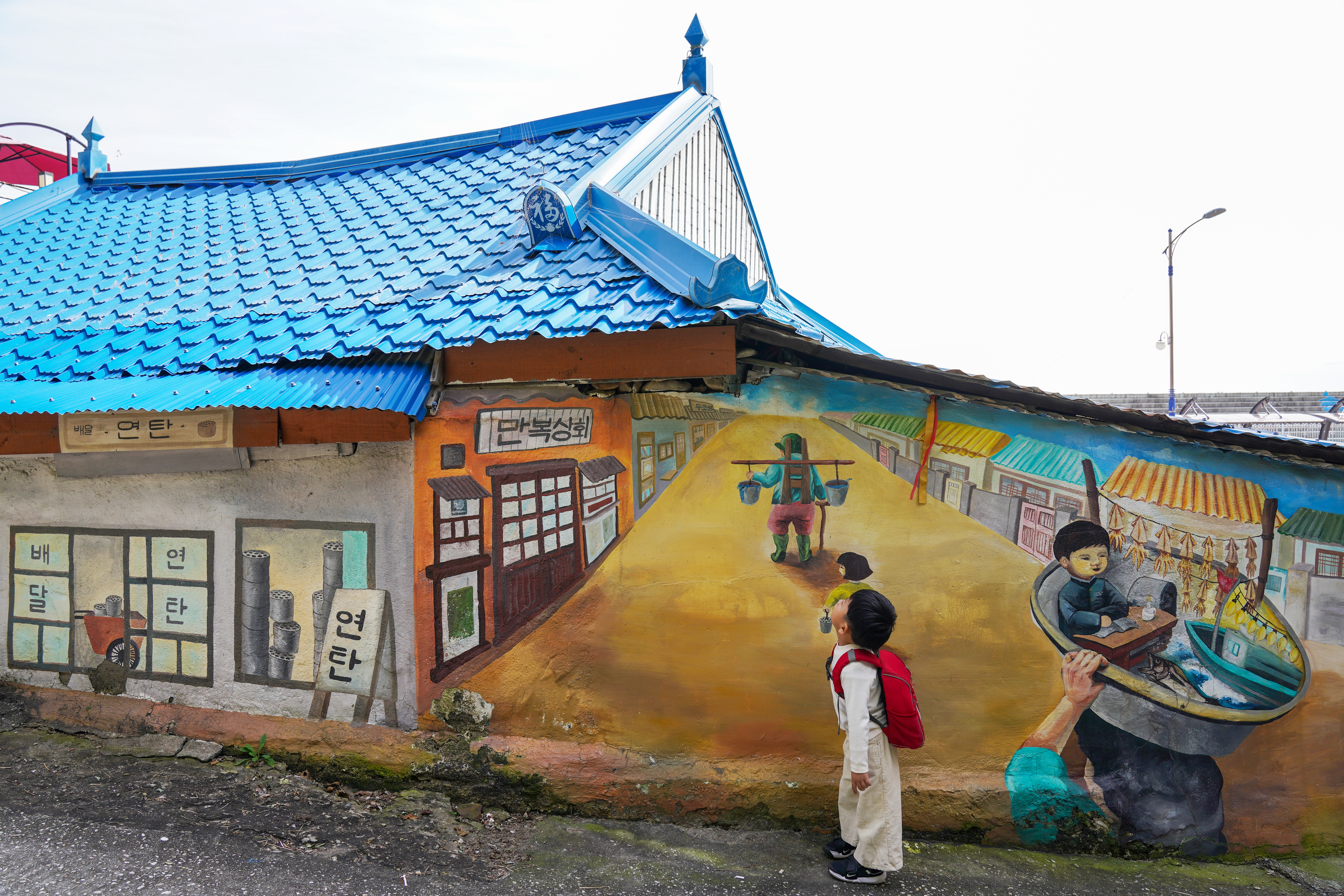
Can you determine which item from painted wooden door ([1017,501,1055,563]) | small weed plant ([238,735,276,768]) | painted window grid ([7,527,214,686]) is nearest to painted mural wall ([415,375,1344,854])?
painted wooden door ([1017,501,1055,563])

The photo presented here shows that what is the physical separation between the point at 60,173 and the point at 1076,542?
22.2m

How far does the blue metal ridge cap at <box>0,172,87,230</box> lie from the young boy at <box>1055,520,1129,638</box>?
10819 millimetres

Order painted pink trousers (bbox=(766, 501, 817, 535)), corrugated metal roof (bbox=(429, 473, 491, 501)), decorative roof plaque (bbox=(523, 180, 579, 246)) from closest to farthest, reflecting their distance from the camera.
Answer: painted pink trousers (bbox=(766, 501, 817, 535)) → corrugated metal roof (bbox=(429, 473, 491, 501)) → decorative roof plaque (bbox=(523, 180, 579, 246))

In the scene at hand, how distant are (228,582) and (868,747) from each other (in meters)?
4.29

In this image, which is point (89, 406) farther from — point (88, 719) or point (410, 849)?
point (410, 849)

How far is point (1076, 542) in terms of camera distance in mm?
3969

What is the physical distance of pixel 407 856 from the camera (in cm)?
386

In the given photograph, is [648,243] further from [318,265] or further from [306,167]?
[306,167]

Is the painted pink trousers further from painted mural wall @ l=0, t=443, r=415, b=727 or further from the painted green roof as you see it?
painted mural wall @ l=0, t=443, r=415, b=727

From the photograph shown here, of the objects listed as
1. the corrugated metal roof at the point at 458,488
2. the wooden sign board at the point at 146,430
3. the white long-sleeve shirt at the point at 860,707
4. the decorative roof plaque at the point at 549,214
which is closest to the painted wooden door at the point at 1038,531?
the white long-sleeve shirt at the point at 860,707

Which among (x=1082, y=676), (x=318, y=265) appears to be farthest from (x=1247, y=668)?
(x=318, y=265)

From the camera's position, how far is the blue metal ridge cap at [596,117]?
24.3ft

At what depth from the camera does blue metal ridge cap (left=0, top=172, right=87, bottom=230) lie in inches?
322

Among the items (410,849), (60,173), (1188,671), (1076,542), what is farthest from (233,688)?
(60,173)
